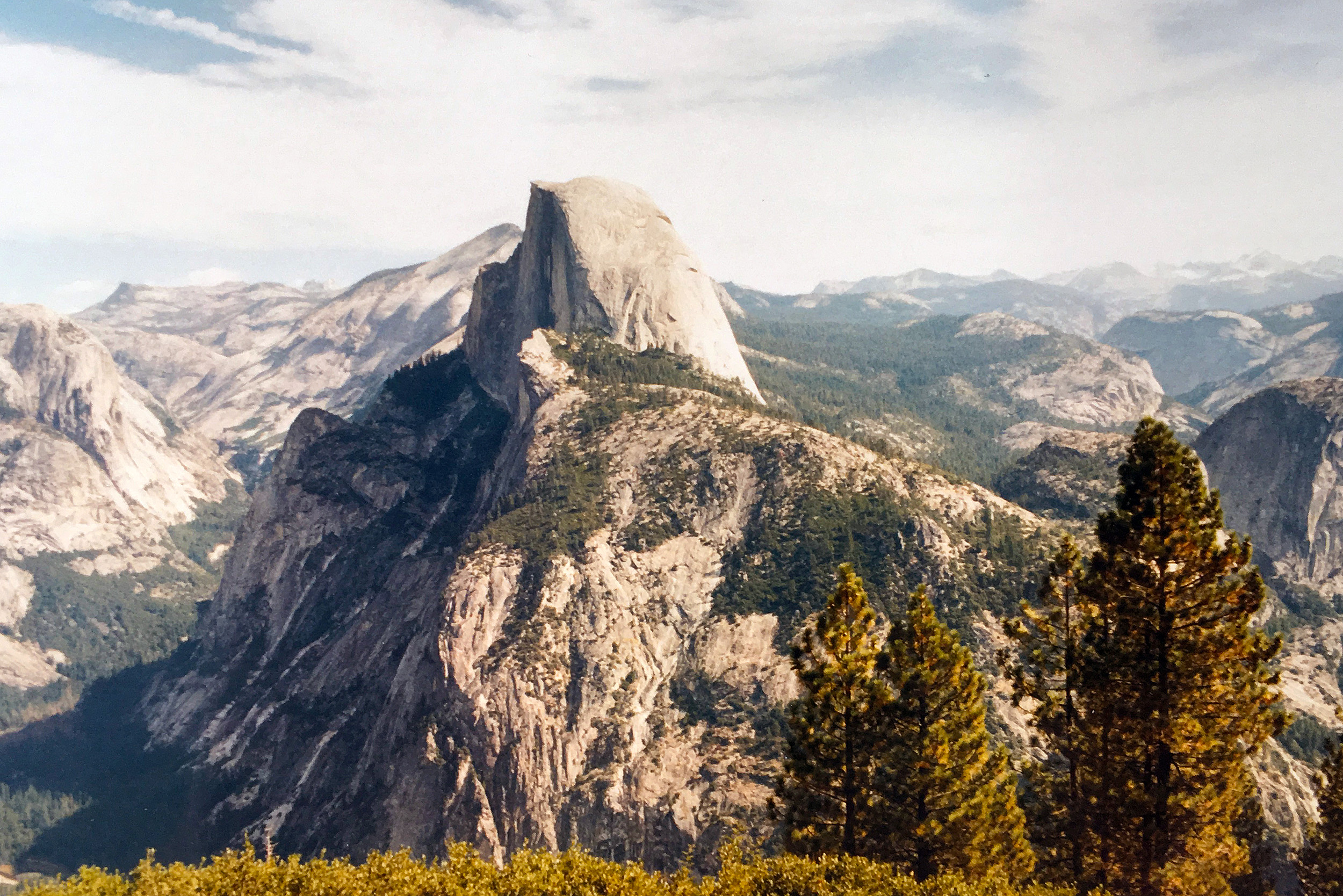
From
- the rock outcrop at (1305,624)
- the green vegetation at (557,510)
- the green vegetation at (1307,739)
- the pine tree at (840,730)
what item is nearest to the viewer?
the pine tree at (840,730)

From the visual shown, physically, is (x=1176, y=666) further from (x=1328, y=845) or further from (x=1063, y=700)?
(x=1328, y=845)

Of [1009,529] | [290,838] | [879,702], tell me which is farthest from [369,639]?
[879,702]

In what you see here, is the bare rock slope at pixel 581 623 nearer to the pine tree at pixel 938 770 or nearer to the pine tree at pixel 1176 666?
the pine tree at pixel 938 770

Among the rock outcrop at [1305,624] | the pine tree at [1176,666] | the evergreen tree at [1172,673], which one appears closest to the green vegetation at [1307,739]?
the rock outcrop at [1305,624]

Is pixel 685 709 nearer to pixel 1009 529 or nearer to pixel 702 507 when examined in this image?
pixel 702 507

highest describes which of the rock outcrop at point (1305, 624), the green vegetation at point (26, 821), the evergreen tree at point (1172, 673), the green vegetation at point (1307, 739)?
the evergreen tree at point (1172, 673)

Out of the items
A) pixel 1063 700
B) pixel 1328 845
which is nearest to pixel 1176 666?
pixel 1063 700
